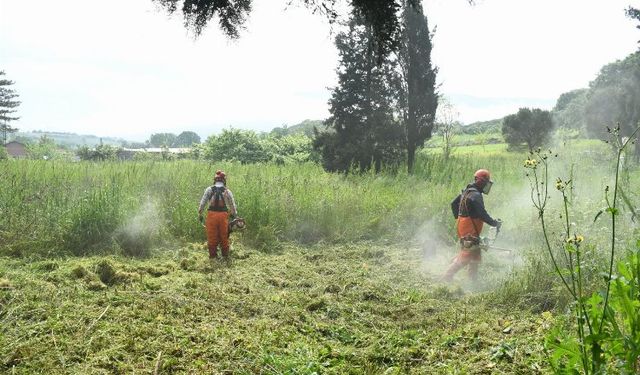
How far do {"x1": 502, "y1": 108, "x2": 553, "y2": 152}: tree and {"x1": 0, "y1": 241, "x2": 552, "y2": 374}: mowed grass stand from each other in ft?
86.1

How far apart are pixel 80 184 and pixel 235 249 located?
3.79 m

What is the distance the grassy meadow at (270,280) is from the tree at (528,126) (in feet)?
64.6

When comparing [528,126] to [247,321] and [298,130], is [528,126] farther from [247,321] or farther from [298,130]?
[247,321]

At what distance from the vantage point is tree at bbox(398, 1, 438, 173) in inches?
767

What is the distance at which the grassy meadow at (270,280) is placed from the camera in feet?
11.6

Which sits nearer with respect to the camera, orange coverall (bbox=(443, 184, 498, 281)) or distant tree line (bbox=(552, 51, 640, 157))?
orange coverall (bbox=(443, 184, 498, 281))

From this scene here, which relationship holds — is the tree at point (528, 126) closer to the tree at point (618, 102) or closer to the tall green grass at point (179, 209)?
the tree at point (618, 102)

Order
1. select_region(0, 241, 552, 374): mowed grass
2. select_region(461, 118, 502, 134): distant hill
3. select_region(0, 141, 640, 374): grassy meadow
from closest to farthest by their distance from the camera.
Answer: select_region(0, 241, 552, 374): mowed grass, select_region(0, 141, 640, 374): grassy meadow, select_region(461, 118, 502, 134): distant hill

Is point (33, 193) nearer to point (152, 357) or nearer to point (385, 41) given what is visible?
point (152, 357)

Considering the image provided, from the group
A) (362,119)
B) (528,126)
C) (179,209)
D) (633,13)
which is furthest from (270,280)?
(528,126)

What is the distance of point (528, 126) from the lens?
99.0 ft

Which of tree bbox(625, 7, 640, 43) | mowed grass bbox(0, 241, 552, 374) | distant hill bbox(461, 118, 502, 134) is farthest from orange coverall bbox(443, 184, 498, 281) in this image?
distant hill bbox(461, 118, 502, 134)

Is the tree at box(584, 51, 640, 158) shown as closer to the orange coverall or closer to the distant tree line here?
the distant tree line

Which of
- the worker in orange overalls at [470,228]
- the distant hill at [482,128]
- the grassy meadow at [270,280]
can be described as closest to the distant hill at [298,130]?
the distant hill at [482,128]
